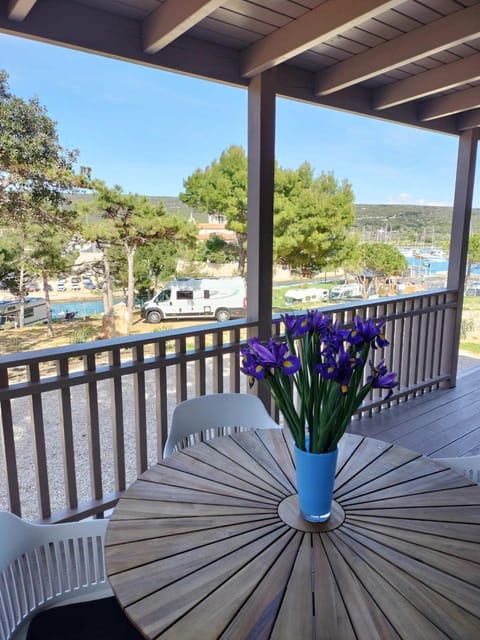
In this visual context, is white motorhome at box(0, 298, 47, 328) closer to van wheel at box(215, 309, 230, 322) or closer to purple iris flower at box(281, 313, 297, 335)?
van wheel at box(215, 309, 230, 322)

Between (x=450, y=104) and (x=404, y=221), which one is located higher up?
(x=450, y=104)

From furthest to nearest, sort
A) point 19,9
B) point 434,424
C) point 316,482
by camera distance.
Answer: point 434,424 → point 19,9 → point 316,482

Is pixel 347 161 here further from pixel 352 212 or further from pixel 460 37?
Result: pixel 460 37

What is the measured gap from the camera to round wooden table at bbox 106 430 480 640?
0.82 metres

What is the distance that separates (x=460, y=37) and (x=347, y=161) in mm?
7361

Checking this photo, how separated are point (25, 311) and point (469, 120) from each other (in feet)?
15.8

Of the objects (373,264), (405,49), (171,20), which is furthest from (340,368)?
(373,264)

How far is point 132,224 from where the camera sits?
5.04 meters

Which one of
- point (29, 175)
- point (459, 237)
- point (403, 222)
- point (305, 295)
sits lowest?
point (305, 295)

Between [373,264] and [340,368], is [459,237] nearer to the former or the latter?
[373,264]

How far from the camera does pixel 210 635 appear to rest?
790 mm

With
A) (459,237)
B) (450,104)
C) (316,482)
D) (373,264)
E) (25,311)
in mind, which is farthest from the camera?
(373,264)

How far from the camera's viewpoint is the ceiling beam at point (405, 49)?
6.98 feet

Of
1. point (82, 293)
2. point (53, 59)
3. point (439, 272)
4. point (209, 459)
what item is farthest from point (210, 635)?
point (53, 59)
